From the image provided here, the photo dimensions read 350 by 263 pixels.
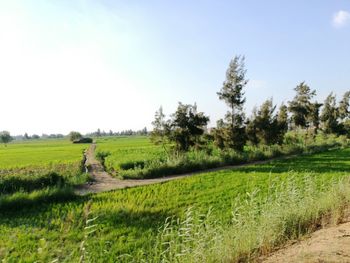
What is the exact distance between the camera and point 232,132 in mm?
25625

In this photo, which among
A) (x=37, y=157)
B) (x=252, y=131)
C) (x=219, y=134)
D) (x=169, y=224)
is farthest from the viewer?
(x=37, y=157)

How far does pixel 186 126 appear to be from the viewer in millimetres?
24625

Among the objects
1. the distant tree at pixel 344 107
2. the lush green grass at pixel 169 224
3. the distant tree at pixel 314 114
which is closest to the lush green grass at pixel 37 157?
the lush green grass at pixel 169 224

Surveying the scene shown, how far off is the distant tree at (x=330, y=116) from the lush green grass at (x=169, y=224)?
3533 centimetres

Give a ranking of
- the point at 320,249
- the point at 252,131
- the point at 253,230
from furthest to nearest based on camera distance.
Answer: the point at 252,131 < the point at 253,230 < the point at 320,249

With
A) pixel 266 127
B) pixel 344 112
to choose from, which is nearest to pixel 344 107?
pixel 344 112

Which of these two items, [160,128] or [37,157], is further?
[37,157]

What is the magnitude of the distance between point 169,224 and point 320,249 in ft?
17.1

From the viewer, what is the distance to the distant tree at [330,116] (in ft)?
158

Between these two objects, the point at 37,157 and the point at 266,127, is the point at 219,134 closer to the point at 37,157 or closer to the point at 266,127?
the point at 266,127

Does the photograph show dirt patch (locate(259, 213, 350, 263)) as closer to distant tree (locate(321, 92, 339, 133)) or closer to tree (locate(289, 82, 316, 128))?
tree (locate(289, 82, 316, 128))

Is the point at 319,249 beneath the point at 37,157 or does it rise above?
above

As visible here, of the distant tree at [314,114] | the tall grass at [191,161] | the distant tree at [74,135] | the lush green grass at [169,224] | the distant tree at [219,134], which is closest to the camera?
the lush green grass at [169,224]

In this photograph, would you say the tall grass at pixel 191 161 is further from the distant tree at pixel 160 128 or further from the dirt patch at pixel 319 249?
the dirt patch at pixel 319 249
